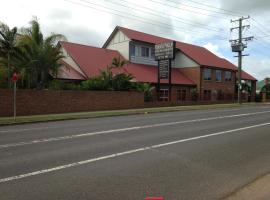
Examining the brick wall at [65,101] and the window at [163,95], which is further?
the window at [163,95]

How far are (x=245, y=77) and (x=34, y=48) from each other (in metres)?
39.3

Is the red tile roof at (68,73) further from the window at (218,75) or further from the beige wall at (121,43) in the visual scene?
the window at (218,75)

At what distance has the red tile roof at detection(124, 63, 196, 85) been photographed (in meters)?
38.4

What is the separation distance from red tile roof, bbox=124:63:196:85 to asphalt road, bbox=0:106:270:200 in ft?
85.4

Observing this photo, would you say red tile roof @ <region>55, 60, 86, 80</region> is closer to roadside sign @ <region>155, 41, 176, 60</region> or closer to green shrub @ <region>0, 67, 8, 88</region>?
green shrub @ <region>0, 67, 8, 88</region>

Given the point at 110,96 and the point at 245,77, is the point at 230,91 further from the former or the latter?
the point at 110,96

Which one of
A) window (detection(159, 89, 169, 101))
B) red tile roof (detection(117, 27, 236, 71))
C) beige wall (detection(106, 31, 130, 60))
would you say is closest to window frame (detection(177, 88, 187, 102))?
Result: window (detection(159, 89, 169, 101))

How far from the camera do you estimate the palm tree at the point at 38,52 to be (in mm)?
27094

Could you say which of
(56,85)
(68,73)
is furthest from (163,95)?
(56,85)

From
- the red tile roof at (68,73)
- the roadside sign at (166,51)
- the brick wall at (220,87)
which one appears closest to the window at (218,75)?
the brick wall at (220,87)

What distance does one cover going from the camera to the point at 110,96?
1147 inches

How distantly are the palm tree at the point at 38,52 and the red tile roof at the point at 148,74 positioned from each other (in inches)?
429

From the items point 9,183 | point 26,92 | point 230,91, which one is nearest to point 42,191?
point 9,183

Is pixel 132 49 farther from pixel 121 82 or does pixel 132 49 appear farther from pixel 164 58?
pixel 121 82
